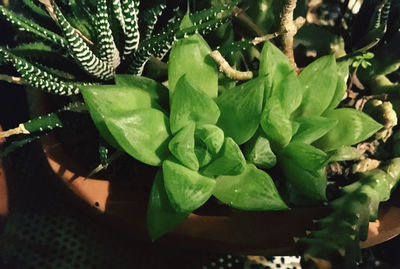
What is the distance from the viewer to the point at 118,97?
455 mm

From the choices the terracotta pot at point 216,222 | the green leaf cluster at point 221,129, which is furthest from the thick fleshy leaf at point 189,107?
the terracotta pot at point 216,222

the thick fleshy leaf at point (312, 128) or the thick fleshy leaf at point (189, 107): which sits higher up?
the thick fleshy leaf at point (189, 107)

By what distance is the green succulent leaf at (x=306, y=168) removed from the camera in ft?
1.49

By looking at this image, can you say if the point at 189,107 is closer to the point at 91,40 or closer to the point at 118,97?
the point at 118,97

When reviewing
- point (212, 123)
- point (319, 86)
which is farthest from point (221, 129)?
point (319, 86)

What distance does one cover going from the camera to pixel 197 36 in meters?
0.48

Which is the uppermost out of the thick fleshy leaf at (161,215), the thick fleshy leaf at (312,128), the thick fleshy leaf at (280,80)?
the thick fleshy leaf at (280,80)

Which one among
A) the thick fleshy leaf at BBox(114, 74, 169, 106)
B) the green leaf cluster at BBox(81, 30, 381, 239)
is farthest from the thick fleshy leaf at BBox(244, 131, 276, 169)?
the thick fleshy leaf at BBox(114, 74, 169, 106)

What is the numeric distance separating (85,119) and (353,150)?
0.31 metres

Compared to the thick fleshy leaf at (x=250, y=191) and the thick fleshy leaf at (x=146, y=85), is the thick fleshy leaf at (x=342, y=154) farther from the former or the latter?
the thick fleshy leaf at (x=146, y=85)

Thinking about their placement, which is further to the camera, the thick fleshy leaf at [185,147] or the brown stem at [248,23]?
the brown stem at [248,23]

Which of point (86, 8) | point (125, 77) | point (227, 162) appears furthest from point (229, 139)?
Result: point (86, 8)

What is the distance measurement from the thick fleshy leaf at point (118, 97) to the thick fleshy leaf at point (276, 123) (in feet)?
0.38

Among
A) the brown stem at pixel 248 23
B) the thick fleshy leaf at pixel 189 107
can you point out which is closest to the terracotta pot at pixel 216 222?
the thick fleshy leaf at pixel 189 107
